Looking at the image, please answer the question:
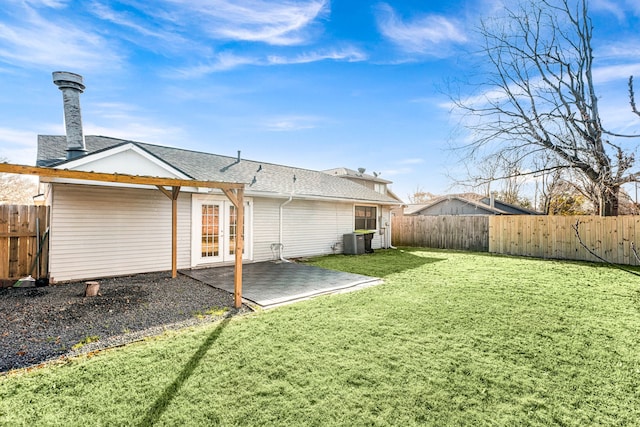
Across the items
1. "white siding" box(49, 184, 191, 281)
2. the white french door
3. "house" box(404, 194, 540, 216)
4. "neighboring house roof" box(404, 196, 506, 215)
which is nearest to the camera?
"white siding" box(49, 184, 191, 281)

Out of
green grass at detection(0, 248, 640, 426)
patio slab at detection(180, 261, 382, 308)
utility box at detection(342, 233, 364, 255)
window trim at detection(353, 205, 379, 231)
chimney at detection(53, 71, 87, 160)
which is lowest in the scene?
green grass at detection(0, 248, 640, 426)

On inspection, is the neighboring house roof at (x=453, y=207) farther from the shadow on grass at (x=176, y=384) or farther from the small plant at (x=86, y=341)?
the small plant at (x=86, y=341)

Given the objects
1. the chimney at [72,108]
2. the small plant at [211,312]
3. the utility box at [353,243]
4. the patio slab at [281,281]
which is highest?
the chimney at [72,108]

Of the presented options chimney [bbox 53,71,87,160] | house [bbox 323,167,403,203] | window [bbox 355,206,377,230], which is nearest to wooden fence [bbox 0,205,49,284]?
chimney [bbox 53,71,87,160]

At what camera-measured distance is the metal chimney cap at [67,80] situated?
7.94 metres

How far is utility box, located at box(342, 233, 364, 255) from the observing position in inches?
491

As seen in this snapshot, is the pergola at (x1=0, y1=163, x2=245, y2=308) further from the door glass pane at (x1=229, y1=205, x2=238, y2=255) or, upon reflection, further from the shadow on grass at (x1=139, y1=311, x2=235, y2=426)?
the door glass pane at (x1=229, y1=205, x2=238, y2=255)

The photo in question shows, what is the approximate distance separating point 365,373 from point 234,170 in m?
9.28

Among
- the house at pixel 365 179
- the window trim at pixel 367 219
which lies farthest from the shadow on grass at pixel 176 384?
the house at pixel 365 179

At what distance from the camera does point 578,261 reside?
11.2 meters

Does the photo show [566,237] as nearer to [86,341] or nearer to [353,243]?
[353,243]

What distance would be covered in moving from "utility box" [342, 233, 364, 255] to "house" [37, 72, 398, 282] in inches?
15.5

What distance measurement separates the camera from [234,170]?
11.0 m

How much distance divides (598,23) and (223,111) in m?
13.9
